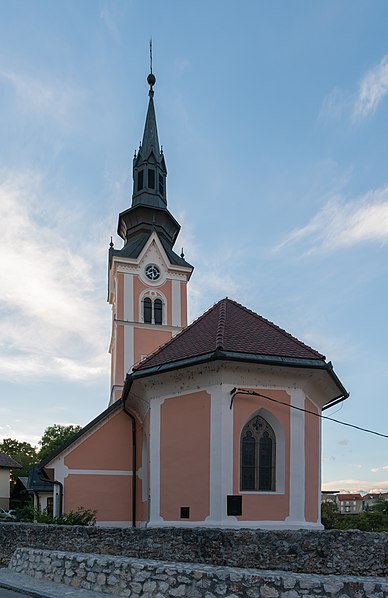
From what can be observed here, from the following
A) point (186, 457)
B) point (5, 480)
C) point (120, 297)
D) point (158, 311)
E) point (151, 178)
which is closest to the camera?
point (186, 457)

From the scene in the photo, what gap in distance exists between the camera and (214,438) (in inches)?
521

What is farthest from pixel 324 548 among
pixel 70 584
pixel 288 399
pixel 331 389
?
pixel 331 389

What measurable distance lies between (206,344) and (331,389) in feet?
13.5

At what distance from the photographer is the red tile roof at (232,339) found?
544 inches

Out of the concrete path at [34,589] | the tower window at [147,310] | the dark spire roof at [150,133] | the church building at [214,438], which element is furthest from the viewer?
A: the dark spire roof at [150,133]

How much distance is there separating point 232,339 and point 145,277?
15341 mm

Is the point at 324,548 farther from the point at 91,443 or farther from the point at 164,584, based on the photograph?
the point at 91,443

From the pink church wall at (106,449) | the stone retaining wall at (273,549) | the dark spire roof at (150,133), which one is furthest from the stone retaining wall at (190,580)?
the dark spire roof at (150,133)

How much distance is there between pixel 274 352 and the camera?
1388 cm

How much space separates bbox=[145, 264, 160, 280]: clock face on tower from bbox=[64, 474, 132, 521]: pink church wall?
13395 mm

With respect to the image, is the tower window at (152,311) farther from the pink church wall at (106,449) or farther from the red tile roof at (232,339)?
the red tile roof at (232,339)

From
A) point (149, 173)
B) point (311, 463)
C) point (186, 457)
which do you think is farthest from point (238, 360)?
point (149, 173)

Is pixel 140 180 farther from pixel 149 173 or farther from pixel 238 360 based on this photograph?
pixel 238 360

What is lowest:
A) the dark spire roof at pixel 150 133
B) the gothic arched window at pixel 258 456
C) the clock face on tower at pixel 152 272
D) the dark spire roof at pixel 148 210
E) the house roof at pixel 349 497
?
the house roof at pixel 349 497
